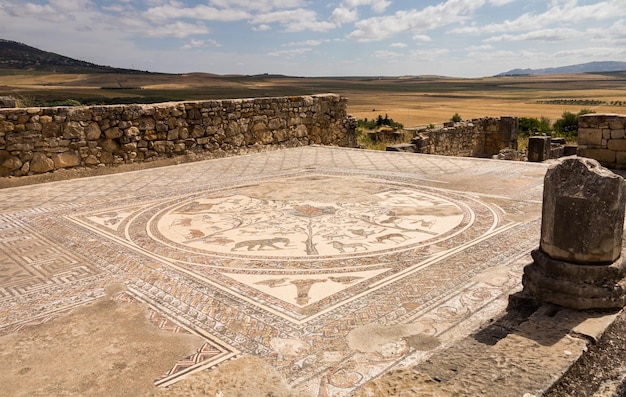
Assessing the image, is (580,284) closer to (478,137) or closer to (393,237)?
(393,237)

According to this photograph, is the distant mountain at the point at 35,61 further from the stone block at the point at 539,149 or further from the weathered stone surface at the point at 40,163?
the stone block at the point at 539,149

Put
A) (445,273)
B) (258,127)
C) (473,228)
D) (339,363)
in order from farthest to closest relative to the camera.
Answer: (258,127), (473,228), (445,273), (339,363)

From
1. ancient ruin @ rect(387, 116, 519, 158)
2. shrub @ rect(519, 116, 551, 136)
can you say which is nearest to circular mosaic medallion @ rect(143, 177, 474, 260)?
ancient ruin @ rect(387, 116, 519, 158)

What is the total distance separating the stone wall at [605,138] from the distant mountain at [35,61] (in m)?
64.7

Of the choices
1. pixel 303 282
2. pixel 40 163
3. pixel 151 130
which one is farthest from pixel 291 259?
pixel 151 130

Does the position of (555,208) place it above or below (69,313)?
above

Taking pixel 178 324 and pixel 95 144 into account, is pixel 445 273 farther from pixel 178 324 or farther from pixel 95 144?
pixel 95 144

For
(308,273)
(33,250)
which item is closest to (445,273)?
(308,273)

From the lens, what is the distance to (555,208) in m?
3.05

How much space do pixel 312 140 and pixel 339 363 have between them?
402 inches

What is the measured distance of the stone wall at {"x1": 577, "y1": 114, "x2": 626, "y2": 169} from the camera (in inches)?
347

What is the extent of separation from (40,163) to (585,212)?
7917 millimetres

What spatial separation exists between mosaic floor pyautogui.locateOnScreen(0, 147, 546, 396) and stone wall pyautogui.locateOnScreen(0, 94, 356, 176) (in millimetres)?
782

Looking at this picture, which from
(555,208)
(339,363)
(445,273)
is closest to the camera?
(339,363)
